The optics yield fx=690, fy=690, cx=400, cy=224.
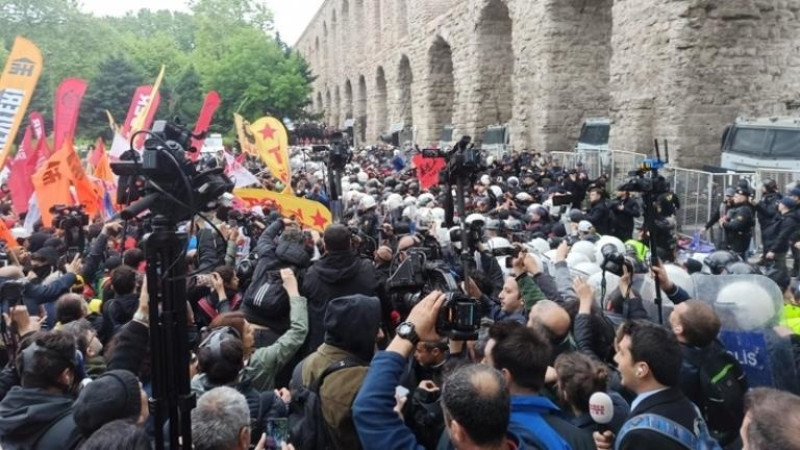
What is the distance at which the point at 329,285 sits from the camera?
4.41 metres

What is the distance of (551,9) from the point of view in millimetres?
16906

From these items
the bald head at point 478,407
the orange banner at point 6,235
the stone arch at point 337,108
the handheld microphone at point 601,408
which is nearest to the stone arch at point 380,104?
the stone arch at point 337,108

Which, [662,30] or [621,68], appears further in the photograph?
[621,68]

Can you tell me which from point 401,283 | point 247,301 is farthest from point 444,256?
point 401,283

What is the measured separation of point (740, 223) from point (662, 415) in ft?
22.7

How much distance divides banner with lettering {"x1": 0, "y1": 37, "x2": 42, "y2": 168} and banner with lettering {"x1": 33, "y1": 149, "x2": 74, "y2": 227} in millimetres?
440

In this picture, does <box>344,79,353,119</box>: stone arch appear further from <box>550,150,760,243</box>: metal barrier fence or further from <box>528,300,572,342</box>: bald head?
<box>528,300,572,342</box>: bald head

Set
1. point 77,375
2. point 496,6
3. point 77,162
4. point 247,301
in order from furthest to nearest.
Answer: point 496,6 < point 77,162 < point 247,301 < point 77,375

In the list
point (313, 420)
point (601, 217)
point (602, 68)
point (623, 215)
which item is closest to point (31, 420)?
point (313, 420)

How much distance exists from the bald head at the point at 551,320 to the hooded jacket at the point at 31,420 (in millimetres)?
2126

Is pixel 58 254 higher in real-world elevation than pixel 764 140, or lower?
lower

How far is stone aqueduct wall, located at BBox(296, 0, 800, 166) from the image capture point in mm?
12453

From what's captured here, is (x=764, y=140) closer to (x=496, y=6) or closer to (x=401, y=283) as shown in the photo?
(x=401, y=283)

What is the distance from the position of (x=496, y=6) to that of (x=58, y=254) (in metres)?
17.3
